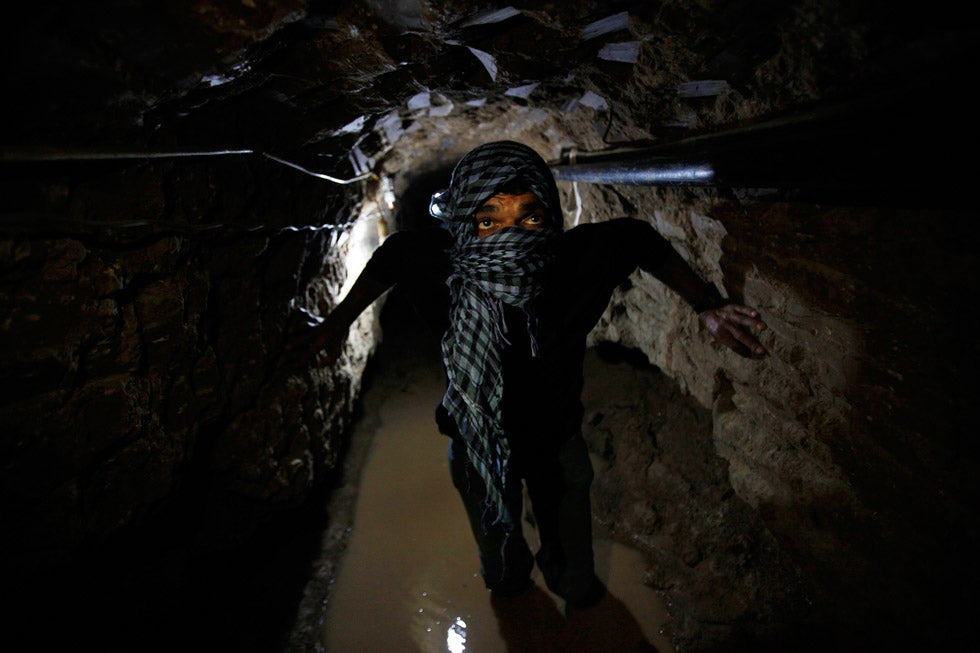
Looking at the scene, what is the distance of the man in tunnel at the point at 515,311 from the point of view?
1.70m

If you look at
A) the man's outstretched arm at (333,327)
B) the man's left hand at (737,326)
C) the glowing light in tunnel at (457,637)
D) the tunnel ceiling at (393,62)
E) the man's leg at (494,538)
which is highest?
the tunnel ceiling at (393,62)

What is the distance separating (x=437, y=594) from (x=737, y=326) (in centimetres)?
213

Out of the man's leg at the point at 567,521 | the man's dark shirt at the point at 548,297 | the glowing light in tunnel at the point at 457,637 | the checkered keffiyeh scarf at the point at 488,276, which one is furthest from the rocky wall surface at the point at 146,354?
the man's leg at the point at 567,521

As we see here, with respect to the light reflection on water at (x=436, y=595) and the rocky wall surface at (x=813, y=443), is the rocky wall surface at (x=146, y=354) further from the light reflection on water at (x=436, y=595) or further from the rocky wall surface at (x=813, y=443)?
the rocky wall surface at (x=813, y=443)

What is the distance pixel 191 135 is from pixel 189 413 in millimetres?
1021

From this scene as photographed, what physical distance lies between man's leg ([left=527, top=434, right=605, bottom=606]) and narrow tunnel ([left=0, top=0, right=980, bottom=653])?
461 millimetres

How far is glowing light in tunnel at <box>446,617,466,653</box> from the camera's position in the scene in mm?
2357

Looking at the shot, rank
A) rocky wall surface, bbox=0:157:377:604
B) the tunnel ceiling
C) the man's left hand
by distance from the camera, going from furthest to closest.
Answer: the man's left hand, rocky wall surface, bbox=0:157:377:604, the tunnel ceiling

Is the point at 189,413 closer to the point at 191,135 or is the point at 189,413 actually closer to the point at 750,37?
the point at 191,135

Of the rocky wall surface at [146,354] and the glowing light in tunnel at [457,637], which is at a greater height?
the rocky wall surface at [146,354]

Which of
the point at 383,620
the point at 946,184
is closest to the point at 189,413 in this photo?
the point at 383,620

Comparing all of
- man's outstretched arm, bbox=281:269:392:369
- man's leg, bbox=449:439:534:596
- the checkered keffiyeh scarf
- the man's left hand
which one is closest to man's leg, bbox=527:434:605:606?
man's leg, bbox=449:439:534:596

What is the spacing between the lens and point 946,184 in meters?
1.07

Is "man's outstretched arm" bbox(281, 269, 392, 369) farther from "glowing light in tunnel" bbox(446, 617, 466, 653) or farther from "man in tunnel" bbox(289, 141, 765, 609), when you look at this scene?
"glowing light in tunnel" bbox(446, 617, 466, 653)
